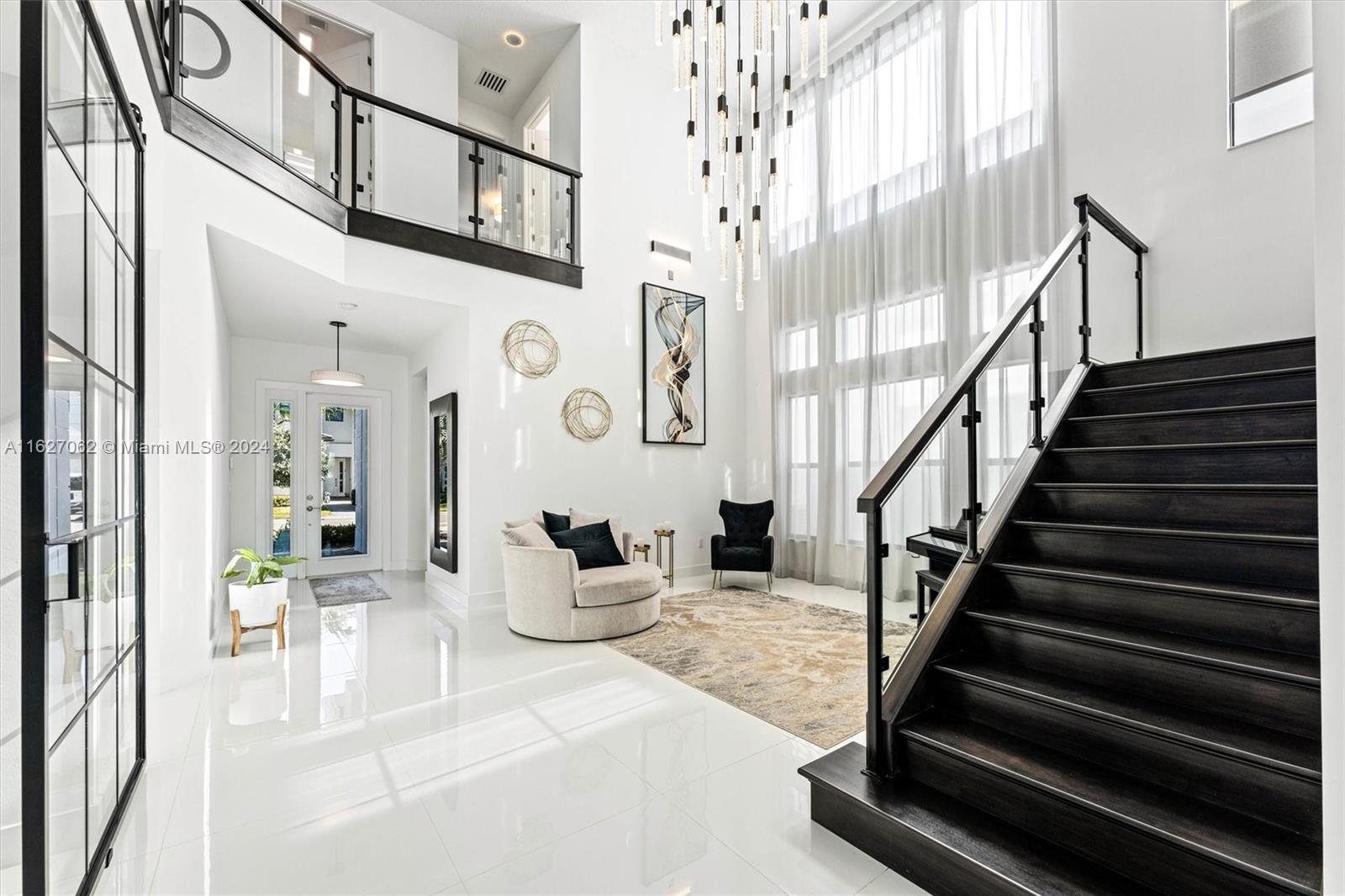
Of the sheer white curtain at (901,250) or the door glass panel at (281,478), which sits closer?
the sheer white curtain at (901,250)

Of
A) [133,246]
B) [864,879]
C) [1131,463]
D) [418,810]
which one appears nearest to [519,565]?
[418,810]

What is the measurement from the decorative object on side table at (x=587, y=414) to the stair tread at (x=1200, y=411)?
13.5ft

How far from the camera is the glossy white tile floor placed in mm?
1979

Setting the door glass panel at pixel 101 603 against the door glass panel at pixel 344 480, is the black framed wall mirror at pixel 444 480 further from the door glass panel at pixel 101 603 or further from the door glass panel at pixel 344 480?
the door glass panel at pixel 101 603

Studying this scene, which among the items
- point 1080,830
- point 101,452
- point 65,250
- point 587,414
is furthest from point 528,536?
point 1080,830

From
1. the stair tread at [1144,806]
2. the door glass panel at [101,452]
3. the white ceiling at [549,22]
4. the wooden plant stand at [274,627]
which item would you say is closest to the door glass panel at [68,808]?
the door glass panel at [101,452]

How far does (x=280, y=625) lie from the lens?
4488 mm

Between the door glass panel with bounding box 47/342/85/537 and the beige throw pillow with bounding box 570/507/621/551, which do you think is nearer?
the door glass panel with bounding box 47/342/85/537

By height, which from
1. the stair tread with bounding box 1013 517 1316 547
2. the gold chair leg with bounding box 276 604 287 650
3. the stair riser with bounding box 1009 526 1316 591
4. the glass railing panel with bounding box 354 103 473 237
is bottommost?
the gold chair leg with bounding box 276 604 287 650

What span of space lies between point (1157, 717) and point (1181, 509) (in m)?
1.12

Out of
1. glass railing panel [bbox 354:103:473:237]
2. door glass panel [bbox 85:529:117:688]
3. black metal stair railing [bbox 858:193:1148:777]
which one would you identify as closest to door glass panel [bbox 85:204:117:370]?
door glass panel [bbox 85:529:117:688]

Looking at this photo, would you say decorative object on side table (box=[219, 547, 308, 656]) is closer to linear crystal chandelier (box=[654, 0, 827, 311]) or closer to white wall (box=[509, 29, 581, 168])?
linear crystal chandelier (box=[654, 0, 827, 311])

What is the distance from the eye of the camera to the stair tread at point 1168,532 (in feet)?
7.11

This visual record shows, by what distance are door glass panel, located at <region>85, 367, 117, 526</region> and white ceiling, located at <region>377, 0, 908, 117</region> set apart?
19.2 feet
